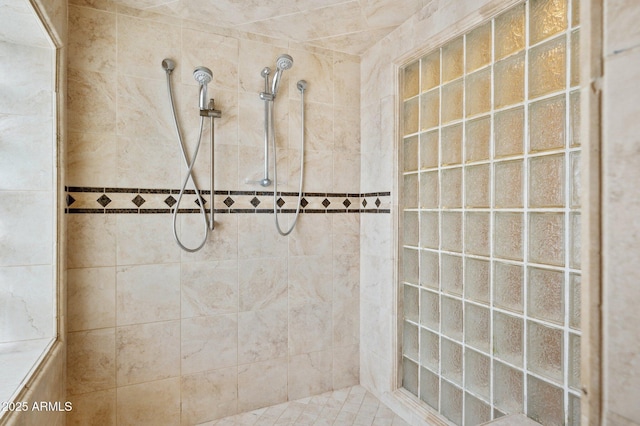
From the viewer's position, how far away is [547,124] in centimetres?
132

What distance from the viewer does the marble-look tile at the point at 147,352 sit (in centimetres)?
183

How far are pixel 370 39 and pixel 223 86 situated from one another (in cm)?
93

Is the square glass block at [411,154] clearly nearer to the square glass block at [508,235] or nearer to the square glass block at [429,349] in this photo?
the square glass block at [508,235]

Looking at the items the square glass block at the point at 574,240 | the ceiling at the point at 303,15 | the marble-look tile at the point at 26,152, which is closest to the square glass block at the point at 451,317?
the square glass block at the point at 574,240

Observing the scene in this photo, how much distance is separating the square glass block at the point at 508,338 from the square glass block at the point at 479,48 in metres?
1.08

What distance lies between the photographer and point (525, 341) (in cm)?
139

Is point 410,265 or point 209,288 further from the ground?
point 410,265

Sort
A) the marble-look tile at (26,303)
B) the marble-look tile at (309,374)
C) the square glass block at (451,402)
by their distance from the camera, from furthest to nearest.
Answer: the marble-look tile at (309,374), the square glass block at (451,402), the marble-look tile at (26,303)

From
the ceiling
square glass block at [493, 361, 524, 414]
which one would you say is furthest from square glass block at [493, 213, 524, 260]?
the ceiling

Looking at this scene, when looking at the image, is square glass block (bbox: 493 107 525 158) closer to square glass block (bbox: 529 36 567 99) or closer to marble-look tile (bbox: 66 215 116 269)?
square glass block (bbox: 529 36 567 99)

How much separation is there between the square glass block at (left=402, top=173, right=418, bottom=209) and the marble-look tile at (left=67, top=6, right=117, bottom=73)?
1.64 m

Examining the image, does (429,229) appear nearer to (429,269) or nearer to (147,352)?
(429,269)

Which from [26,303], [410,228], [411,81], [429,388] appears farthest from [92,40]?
[429,388]

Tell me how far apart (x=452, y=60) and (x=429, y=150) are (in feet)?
1.44
